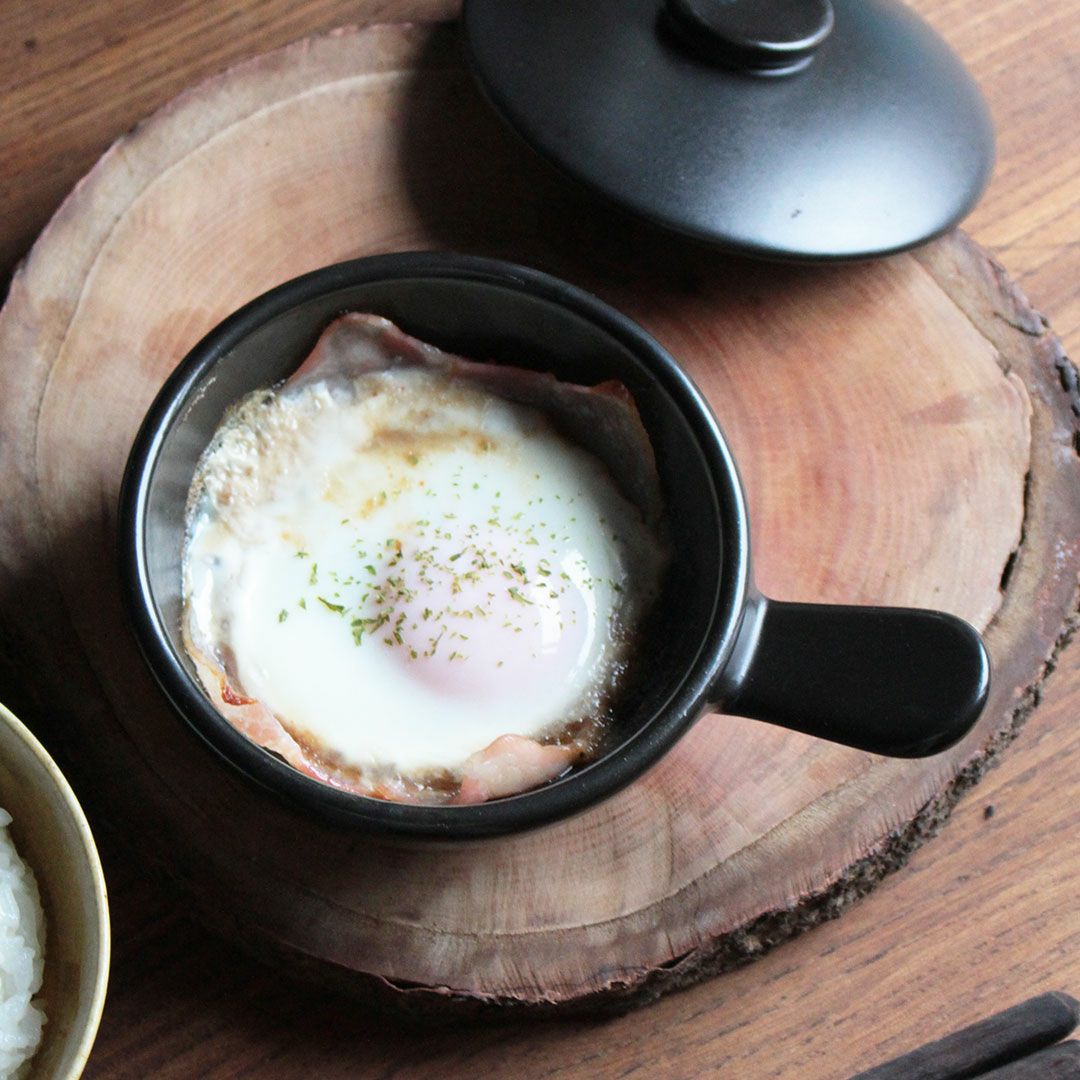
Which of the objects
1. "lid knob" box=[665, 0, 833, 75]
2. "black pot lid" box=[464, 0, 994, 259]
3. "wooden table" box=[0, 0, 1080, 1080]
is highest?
"lid knob" box=[665, 0, 833, 75]

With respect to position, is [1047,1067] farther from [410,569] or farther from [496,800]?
[410,569]

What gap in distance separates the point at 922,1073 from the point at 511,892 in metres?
0.48

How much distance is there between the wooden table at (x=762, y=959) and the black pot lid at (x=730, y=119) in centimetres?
29

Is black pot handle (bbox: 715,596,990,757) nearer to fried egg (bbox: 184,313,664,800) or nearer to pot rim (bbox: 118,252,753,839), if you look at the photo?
pot rim (bbox: 118,252,753,839)

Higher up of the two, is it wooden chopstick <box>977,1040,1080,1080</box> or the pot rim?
the pot rim

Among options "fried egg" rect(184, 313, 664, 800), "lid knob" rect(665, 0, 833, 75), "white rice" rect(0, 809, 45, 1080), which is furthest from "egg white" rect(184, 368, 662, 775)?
"lid knob" rect(665, 0, 833, 75)

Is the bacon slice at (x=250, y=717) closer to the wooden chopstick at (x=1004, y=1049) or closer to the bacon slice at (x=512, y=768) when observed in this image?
the bacon slice at (x=512, y=768)

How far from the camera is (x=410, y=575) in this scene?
1364mm

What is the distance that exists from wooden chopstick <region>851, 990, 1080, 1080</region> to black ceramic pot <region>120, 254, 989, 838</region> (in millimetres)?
425

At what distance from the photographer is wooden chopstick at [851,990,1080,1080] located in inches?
52.0

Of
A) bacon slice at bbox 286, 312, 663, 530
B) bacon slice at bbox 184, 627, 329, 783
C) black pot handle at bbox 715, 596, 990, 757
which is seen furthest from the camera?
bacon slice at bbox 286, 312, 663, 530

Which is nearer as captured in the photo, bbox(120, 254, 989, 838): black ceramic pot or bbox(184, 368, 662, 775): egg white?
bbox(120, 254, 989, 838): black ceramic pot

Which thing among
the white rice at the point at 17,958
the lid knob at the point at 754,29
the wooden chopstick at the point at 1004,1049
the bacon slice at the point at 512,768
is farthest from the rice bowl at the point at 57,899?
the lid knob at the point at 754,29

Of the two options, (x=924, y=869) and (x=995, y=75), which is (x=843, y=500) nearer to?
(x=924, y=869)
